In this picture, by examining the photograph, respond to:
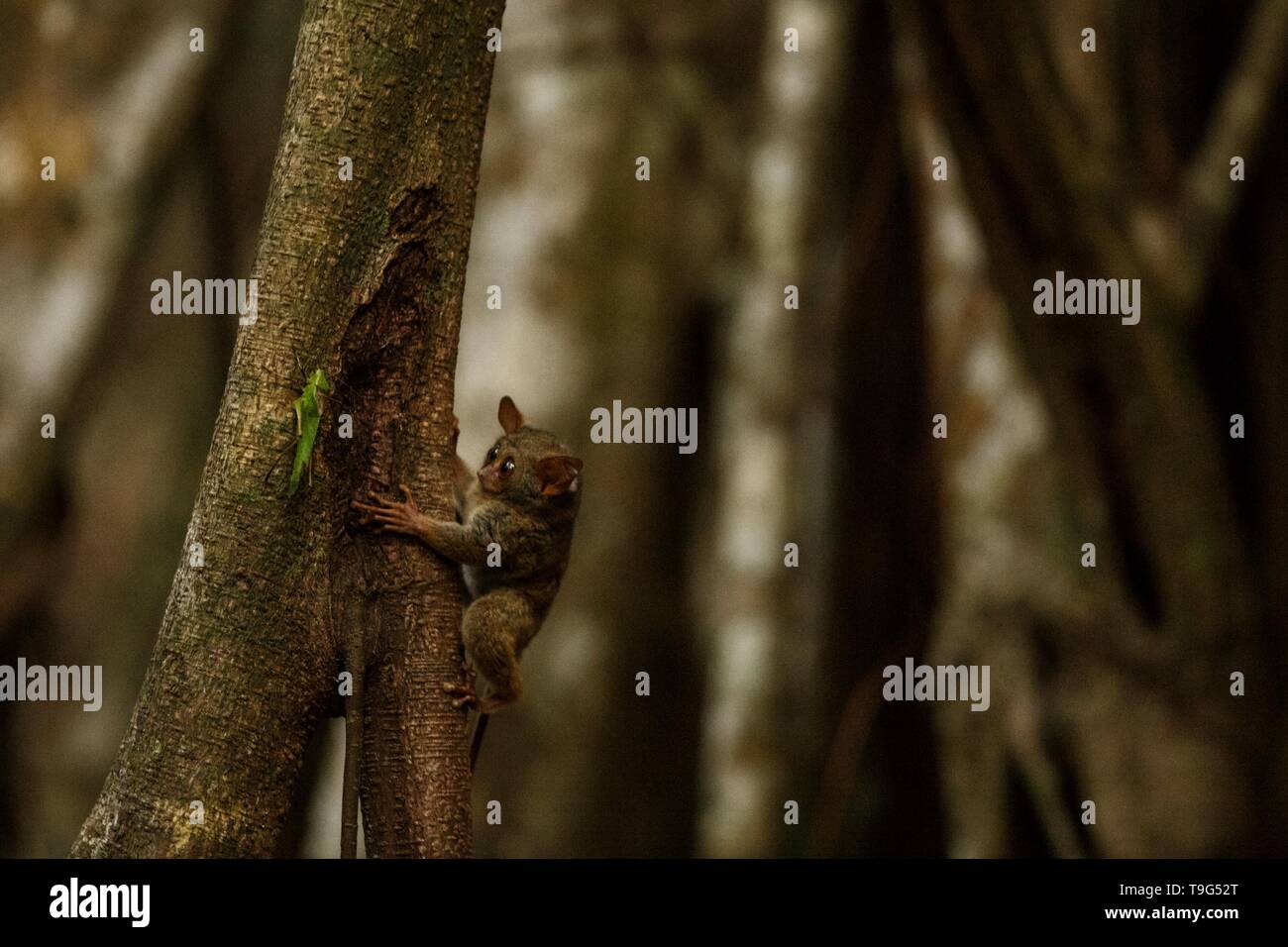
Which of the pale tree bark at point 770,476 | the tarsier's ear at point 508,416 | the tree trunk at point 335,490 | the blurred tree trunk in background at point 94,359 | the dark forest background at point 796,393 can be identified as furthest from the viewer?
the blurred tree trunk in background at point 94,359

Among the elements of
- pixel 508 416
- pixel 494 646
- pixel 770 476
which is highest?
pixel 770 476

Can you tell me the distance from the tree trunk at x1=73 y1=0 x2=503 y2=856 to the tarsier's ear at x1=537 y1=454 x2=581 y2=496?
37.8 inches

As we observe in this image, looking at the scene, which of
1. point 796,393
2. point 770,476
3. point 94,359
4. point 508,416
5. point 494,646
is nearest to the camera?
point 494,646

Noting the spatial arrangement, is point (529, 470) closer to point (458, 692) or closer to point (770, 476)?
point (458, 692)

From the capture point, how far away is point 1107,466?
550cm

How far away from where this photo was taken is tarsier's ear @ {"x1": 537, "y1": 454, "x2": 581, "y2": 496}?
3748 mm

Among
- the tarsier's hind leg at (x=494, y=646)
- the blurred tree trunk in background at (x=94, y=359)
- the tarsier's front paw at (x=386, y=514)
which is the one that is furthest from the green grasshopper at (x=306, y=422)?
the blurred tree trunk in background at (x=94, y=359)

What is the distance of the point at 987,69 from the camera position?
513 centimetres

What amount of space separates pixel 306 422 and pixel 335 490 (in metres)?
0.19

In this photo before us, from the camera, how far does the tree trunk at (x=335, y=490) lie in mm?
2500

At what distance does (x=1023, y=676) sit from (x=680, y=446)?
205cm

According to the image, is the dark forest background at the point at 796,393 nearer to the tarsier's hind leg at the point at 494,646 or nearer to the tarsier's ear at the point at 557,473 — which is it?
the tarsier's ear at the point at 557,473

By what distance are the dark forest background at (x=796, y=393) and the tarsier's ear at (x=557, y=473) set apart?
232cm

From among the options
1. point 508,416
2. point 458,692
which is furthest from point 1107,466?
point 458,692
